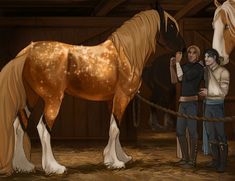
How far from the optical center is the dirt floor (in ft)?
11.5

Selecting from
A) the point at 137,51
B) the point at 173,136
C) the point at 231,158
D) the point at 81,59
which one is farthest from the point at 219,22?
the point at 173,136

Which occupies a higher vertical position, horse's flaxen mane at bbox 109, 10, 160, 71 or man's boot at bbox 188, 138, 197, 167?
horse's flaxen mane at bbox 109, 10, 160, 71

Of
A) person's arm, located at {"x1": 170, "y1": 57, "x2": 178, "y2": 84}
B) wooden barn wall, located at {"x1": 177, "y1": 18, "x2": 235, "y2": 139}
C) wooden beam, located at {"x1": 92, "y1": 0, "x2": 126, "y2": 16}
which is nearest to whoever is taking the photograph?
person's arm, located at {"x1": 170, "y1": 57, "x2": 178, "y2": 84}

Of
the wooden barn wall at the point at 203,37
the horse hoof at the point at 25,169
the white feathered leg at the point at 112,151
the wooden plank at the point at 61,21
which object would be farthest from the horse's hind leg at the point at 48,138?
the wooden barn wall at the point at 203,37

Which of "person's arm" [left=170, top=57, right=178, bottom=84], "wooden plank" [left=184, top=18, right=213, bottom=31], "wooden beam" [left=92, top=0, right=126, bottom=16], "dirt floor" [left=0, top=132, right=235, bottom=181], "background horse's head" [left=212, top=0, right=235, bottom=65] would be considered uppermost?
"wooden beam" [left=92, top=0, right=126, bottom=16]

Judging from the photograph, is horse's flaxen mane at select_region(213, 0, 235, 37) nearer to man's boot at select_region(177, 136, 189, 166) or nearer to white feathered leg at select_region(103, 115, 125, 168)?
man's boot at select_region(177, 136, 189, 166)

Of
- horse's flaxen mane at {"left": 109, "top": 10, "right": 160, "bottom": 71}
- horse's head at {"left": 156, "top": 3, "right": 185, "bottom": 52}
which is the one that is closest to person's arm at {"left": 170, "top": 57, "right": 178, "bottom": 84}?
horse's head at {"left": 156, "top": 3, "right": 185, "bottom": 52}

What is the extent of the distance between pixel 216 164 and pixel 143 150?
148 centimetres

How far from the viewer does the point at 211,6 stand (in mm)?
6012

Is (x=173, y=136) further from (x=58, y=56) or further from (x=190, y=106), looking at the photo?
(x=58, y=56)

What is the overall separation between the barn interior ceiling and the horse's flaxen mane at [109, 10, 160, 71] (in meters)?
1.28

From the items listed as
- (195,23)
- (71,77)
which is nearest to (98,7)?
(195,23)

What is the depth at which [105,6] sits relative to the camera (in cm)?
547

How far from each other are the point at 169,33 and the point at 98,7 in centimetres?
211
